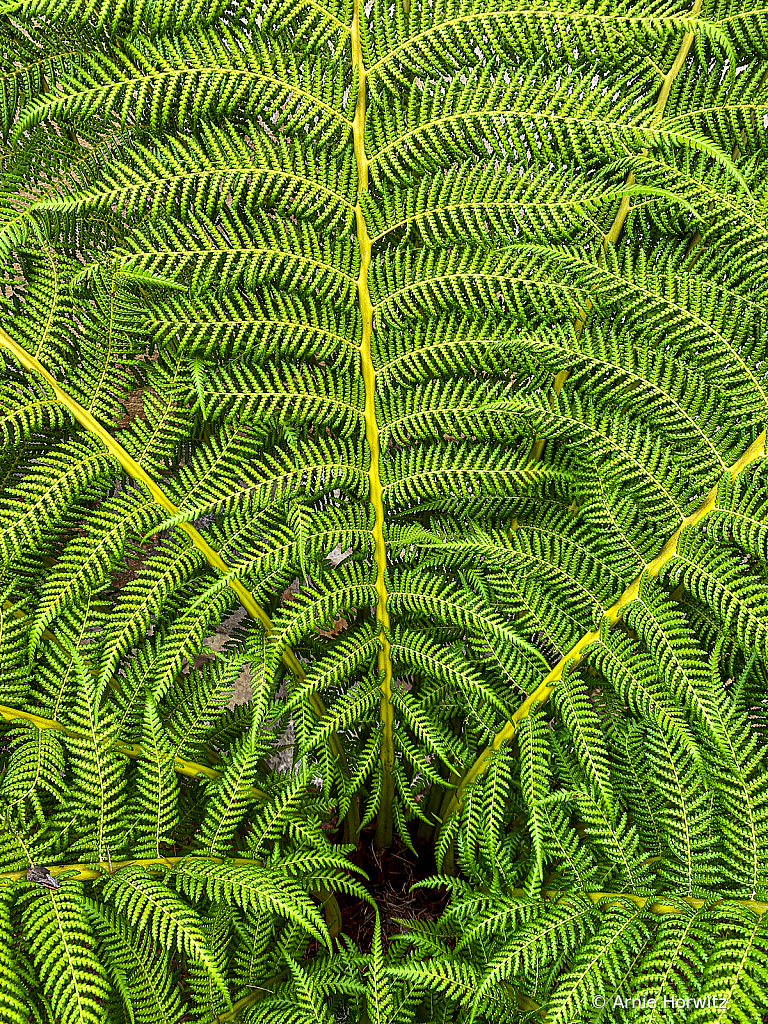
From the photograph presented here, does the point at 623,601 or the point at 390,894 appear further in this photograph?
the point at 390,894

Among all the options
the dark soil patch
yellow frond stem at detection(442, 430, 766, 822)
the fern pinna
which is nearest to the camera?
the fern pinna

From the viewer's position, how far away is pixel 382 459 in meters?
0.76

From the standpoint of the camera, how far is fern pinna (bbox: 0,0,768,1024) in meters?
0.59

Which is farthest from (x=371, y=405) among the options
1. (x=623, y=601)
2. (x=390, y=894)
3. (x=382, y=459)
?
(x=390, y=894)

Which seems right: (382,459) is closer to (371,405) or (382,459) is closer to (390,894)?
(371,405)

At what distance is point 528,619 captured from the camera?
79cm

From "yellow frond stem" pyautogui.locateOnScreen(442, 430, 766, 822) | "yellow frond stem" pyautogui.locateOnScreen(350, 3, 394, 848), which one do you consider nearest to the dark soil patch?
"yellow frond stem" pyautogui.locateOnScreen(350, 3, 394, 848)

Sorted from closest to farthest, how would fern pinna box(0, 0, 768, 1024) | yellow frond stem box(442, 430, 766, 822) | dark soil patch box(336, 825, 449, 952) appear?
fern pinna box(0, 0, 768, 1024), yellow frond stem box(442, 430, 766, 822), dark soil patch box(336, 825, 449, 952)

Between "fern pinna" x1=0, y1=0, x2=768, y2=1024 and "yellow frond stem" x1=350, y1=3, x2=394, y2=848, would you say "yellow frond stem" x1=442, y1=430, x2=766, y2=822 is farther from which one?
"yellow frond stem" x1=350, y1=3, x2=394, y2=848

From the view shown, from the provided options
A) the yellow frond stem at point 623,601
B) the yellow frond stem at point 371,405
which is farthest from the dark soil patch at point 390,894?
the yellow frond stem at point 623,601

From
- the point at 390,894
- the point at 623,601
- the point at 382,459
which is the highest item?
the point at 382,459

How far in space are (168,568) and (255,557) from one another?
0.10m

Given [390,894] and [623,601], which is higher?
[623,601]

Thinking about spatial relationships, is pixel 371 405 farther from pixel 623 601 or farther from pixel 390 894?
pixel 390 894
